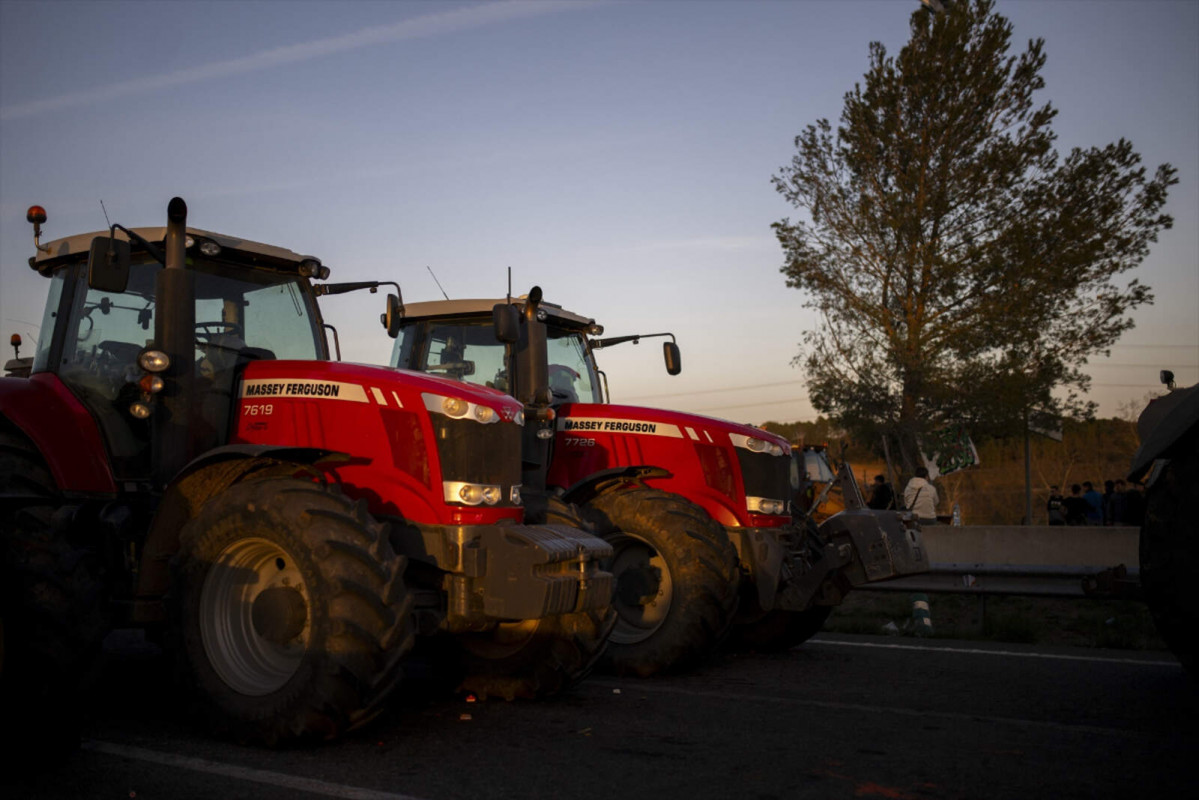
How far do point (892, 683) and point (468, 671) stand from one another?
3.08 m

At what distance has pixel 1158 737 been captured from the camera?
5.87 meters

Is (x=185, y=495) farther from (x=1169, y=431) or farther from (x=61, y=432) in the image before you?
(x=1169, y=431)

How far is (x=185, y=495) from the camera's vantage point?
579 cm

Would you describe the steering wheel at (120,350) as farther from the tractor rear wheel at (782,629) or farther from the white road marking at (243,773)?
the tractor rear wheel at (782,629)

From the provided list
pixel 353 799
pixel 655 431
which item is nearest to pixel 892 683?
pixel 655 431

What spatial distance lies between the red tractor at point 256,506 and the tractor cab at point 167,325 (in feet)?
0.04

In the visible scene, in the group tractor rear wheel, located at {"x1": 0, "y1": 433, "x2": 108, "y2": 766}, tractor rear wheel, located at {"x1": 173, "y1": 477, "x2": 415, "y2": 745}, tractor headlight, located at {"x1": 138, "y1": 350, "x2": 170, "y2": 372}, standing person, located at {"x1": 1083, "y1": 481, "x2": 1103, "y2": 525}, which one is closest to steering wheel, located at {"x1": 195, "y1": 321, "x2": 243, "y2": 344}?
tractor headlight, located at {"x1": 138, "y1": 350, "x2": 170, "y2": 372}

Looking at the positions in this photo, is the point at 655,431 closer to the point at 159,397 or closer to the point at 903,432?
the point at 159,397

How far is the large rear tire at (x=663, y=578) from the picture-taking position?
25.9 feet

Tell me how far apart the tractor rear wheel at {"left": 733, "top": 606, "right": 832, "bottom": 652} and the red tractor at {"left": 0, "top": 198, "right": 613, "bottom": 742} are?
11.2 feet

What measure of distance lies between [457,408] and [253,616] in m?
1.50

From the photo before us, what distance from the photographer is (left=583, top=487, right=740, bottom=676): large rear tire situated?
789cm

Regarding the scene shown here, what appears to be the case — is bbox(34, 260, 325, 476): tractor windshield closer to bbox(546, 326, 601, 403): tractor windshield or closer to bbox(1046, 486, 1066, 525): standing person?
bbox(546, 326, 601, 403): tractor windshield

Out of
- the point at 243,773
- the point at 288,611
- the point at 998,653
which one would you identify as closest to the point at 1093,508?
the point at 998,653
